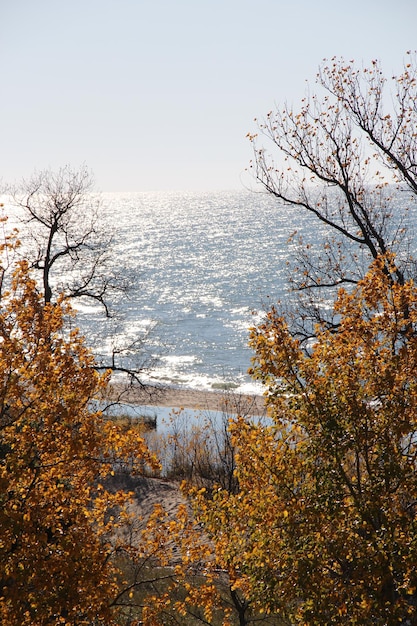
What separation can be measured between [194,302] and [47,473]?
7320cm

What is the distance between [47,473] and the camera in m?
7.82

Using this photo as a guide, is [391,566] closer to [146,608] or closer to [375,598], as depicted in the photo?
[375,598]

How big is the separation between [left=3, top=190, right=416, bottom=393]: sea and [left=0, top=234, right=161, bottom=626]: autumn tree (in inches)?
237

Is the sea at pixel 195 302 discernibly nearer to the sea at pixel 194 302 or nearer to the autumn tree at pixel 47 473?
the sea at pixel 194 302

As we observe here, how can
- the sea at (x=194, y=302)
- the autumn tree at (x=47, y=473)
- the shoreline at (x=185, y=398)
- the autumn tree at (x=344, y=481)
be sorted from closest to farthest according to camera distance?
1. the autumn tree at (x=344, y=481)
2. the autumn tree at (x=47, y=473)
3. the shoreline at (x=185, y=398)
4. the sea at (x=194, y=302)

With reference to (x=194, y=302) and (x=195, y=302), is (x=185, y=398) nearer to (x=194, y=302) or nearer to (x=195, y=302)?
(x=195, y=302)

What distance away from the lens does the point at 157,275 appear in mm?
103438

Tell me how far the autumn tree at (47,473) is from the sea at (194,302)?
603 cm

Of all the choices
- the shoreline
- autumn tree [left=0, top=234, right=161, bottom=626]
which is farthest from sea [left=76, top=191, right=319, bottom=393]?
autumn tree [left=0, top=234, right=161, bottom=626]

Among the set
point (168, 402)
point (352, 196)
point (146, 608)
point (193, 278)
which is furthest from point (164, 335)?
point (146, 608)

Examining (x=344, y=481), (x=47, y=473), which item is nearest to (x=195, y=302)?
(x=47, y=473)

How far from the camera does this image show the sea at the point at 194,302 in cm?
5184

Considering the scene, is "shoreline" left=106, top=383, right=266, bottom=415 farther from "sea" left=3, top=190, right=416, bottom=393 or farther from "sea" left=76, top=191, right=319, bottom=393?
"sea" left=3, top=190, right=416, bottom=393

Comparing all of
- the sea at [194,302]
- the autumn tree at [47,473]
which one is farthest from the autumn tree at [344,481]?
the sea at [194,302]
